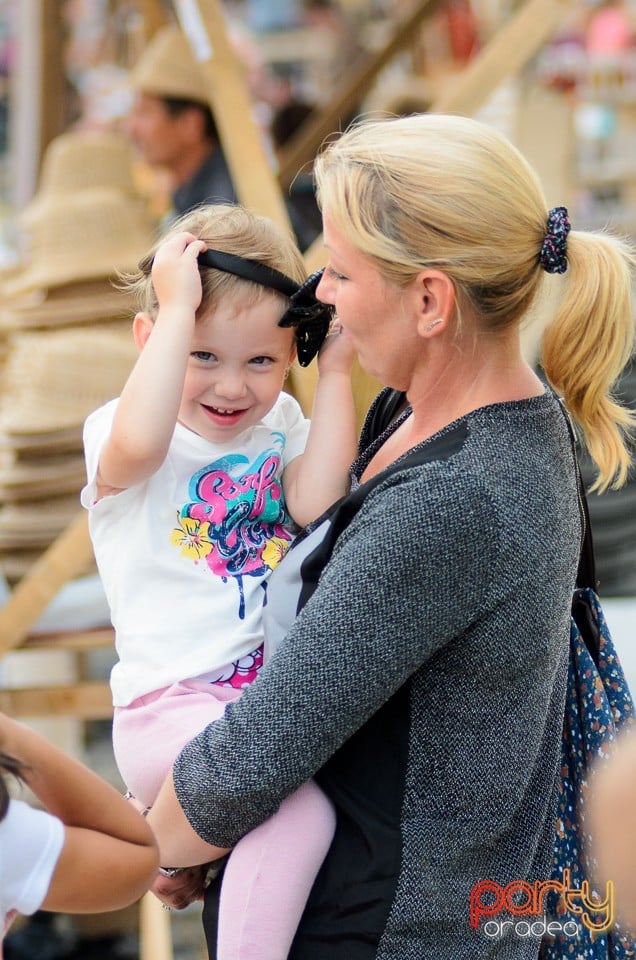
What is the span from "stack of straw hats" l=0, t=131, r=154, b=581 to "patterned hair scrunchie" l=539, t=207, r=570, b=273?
204 cm

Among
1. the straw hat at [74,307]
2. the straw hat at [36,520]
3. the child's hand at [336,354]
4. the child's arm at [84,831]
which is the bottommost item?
the straw hat at [36,520]

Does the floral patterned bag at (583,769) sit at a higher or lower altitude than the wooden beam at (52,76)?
lower

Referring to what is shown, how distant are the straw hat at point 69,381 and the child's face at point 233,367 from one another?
66.3 inches

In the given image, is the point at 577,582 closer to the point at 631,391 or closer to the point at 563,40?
the point at 631,391

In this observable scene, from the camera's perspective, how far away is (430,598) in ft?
4.65

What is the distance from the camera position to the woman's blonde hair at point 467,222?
150 centimetres

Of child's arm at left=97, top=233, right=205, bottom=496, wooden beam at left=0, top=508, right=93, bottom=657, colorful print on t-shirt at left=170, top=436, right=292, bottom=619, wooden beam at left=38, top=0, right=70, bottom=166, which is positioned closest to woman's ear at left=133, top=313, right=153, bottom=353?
child's arm at left=97, top=233, right=205, bottom=496

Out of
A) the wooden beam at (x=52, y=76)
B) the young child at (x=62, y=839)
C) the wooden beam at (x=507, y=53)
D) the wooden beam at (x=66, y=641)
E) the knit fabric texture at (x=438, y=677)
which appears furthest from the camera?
the wooden beam at (x=52, y=76)

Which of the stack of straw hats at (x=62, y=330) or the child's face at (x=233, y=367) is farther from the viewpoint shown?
the stack of straw hats at (x=62, y=330)

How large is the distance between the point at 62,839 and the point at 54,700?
2.19 meters

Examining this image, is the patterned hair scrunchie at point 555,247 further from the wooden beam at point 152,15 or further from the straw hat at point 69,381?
the wooden beam at point 152,15

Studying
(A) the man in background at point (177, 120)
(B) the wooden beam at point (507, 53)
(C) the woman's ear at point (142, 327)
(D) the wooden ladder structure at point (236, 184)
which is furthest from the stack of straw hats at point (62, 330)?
(C) the woman's ear at point (142, 327)

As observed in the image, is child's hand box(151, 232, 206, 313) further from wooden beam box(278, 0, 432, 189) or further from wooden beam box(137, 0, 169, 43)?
wooden beam box(137, 0, 169, 43)

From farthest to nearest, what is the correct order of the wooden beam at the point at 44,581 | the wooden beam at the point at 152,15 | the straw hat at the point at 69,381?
the wooden beam at the point at 152,15 → the straw hat at the point at 69,381 → the wooden beam at the point at 44,581
